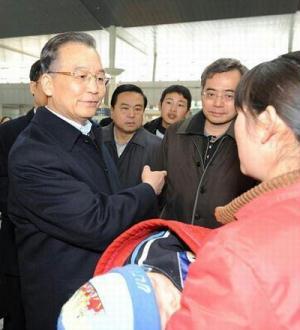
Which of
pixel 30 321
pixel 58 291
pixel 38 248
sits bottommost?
pixel 30 321

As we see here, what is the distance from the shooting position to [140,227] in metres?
0.86

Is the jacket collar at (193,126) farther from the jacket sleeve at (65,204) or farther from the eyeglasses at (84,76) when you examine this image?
the jacket sleeve at (65,204)

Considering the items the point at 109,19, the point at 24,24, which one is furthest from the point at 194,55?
the point at 24,24

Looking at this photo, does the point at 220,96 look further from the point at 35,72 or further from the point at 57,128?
the point at 35,72

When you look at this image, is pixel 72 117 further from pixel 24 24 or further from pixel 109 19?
pixel 24 24

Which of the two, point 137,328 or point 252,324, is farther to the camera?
point 137,328

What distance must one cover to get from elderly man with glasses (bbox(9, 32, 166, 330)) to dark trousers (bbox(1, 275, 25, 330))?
2.38 ft

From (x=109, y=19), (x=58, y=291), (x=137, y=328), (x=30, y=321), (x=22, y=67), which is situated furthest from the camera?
(x=22, y=67)

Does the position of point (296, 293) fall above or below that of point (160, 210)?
above

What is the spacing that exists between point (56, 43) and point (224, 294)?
122cm

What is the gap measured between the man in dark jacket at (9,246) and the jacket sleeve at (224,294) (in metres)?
1.60

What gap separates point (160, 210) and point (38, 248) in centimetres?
92

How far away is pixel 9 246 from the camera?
2049 mm

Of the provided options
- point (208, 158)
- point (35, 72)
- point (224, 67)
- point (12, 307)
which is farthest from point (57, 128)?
point (12, 307)
